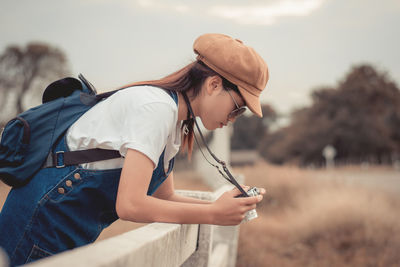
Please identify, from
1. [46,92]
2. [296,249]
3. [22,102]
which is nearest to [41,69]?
[22,102]

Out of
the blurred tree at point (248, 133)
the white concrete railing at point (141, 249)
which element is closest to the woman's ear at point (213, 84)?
the white concrete railing at point (141, 249)

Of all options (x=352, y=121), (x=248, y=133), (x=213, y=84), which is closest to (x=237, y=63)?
(x=213, y=84)

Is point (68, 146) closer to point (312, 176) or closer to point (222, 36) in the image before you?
point (222, 36)

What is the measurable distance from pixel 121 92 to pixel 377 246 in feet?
20.7

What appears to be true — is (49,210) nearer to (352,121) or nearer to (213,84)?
(213,84)

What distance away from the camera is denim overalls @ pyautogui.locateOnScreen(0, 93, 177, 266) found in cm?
127

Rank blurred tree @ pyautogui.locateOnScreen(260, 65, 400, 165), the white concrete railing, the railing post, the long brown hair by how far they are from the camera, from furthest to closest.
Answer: blurred tree @ pyautogui.locateOnScreen(260, 65, 400, 165) < the railing post < the long brown hair < the white concrete railing

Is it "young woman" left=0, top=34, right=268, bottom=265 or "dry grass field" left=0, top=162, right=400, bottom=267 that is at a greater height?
"young woman" left=0, top=34, right=268, bottom=265

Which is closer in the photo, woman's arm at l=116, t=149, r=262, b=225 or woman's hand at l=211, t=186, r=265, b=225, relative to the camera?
woman's arm at l=116, t=149, r=262, b=225

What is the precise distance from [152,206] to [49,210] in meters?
0.41

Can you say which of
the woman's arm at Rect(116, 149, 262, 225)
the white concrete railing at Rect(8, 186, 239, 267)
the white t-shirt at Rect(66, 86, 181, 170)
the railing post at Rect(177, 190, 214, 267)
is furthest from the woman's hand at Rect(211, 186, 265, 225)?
the railing post at Rect(177, 190, 214, 267)

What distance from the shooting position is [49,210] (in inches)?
50.0

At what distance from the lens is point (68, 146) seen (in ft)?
4.38

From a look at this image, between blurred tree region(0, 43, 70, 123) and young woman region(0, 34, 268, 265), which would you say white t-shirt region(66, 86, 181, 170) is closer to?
young woman region(0, 34, 268, 265)
